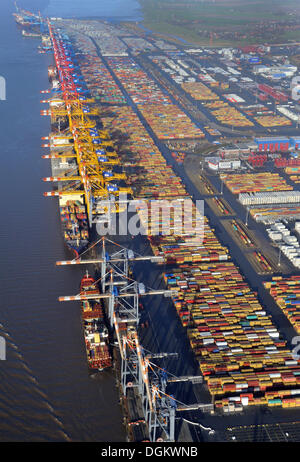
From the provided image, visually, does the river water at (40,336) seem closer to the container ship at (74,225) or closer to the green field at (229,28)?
the container ship at (74,225)

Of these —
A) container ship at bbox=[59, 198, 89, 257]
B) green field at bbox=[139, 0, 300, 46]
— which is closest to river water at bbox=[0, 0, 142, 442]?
container ship at bbox=[59, 198, 89, 257]

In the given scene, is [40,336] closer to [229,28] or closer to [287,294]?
[287,294]

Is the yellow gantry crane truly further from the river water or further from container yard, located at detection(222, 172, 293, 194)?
container yard, located at detection(222, 172, 293, 194)

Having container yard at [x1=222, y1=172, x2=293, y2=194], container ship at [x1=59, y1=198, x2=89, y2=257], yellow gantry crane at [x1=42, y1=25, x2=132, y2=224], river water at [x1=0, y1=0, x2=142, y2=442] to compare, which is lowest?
river water at [x1=0, y1=0, x2=142, y2=442]


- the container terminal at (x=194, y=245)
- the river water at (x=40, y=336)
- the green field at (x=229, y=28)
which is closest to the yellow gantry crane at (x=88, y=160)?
the container terminal at (x=194, y=245)
